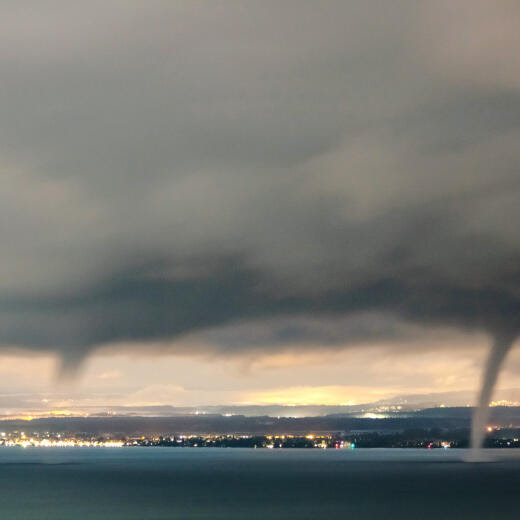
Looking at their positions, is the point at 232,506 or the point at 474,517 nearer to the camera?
the point at 474,517

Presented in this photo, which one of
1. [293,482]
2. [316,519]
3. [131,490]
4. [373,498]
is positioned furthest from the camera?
[293,482]

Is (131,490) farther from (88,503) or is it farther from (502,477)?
(502,477)

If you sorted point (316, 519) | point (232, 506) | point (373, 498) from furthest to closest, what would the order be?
point (373, 498), point (232, 506), point (316, 519)

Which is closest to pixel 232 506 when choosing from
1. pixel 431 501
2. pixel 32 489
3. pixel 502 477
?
pixel 431 501

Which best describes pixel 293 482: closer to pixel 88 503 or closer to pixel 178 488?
pixel 178 488

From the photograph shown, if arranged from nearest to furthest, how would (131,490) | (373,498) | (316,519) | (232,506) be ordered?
(316,519) < (232,506) < (373,498) < (131,490)

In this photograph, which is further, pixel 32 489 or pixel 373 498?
pixel 32 489

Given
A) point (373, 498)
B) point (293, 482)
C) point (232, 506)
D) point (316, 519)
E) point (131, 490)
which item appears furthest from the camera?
point (293, 482)

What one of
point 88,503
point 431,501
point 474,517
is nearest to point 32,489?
point 88,503

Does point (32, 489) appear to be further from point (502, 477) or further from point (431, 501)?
point (502, 477)
